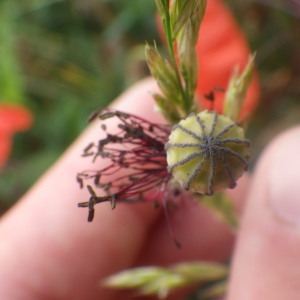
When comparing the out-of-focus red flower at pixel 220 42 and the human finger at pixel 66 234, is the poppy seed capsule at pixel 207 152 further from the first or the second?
the out-of-focus red flower at pixel 220 42

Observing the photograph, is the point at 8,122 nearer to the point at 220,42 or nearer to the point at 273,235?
the point at 220,42

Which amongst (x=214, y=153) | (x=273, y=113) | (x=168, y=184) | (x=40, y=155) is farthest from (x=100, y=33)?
(x=214, y=153)

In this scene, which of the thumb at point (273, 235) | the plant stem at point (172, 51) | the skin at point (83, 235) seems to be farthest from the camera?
the skin at point (83, 235)

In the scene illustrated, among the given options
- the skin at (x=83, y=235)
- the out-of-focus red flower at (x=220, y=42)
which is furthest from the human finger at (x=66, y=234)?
the out-of-focus red flower at (x=220, y=42)

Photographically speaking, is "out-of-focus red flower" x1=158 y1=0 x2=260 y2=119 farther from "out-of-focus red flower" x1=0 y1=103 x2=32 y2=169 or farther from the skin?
"out-of-focus red flower" x1=0 y1=103 x2=32 y2=169

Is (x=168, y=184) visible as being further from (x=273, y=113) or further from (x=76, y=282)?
(x=273, y=113)

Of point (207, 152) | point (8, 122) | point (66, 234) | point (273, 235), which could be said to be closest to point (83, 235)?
point (66, 234)
